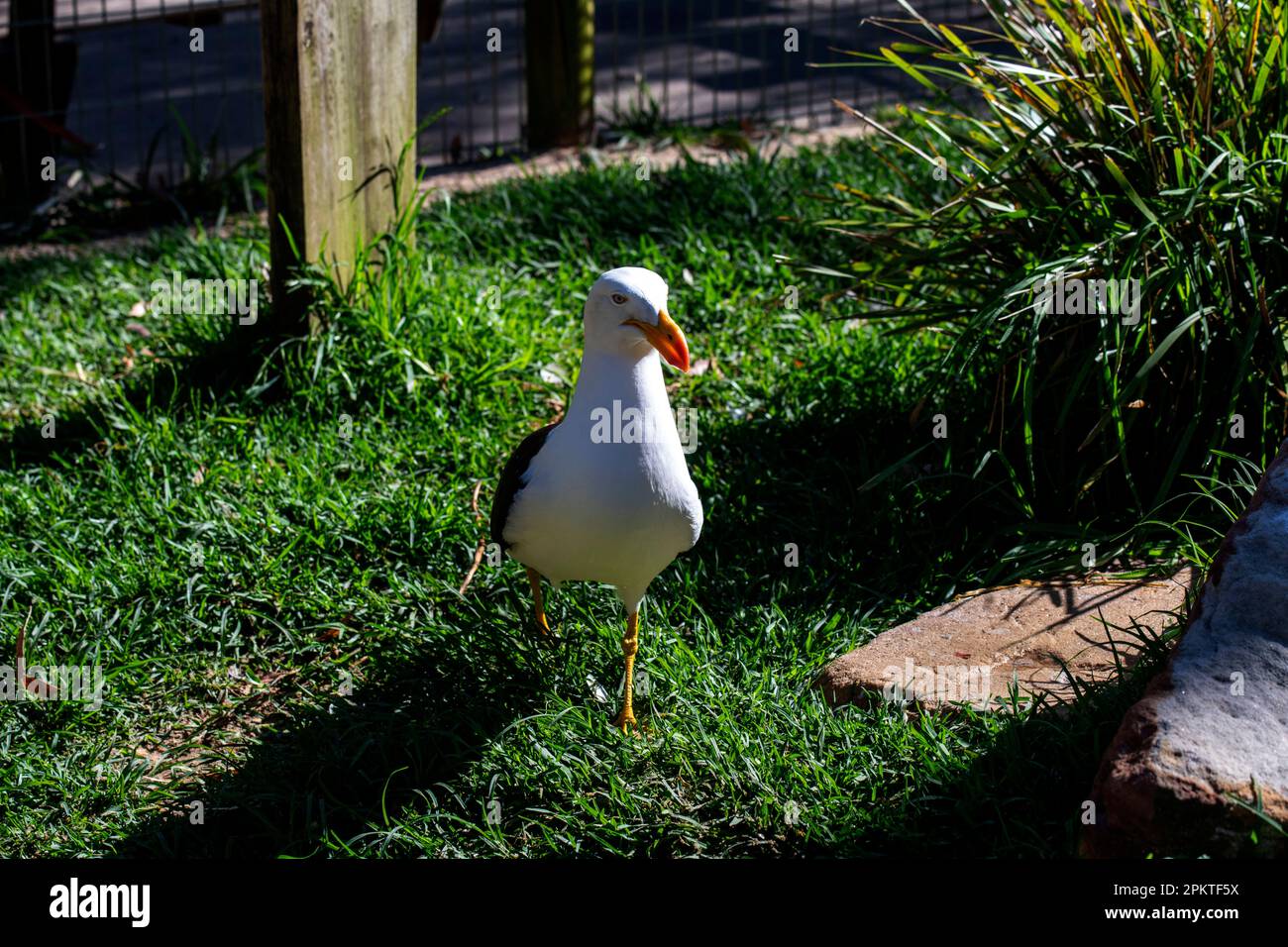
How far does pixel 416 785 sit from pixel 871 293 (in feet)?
9.63

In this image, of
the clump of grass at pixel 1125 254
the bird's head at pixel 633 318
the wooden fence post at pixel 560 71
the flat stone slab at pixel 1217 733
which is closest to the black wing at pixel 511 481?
the bird's head at pixel 633 318

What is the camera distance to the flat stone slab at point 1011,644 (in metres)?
3.42

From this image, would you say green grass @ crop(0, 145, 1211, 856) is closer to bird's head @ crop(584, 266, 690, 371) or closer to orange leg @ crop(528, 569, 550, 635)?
orange leg @ crop(528, 569, 550, 635)

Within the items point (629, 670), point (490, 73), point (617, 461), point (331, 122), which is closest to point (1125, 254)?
point (617, 461)

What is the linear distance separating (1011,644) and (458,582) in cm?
161

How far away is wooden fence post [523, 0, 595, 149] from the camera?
6836 millimetres

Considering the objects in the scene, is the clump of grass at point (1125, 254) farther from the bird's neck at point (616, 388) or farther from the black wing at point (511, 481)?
the black wing at point (511, 481)

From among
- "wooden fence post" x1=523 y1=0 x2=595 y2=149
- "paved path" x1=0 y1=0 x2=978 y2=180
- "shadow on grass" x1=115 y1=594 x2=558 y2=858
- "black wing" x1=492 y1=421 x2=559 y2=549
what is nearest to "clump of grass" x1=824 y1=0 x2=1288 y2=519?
"black wing" x1=492 y1=421 x2=559 y2=549

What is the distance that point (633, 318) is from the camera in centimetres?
320

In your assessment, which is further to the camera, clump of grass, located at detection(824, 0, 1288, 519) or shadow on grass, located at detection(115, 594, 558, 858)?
clump of grass, located at detection(824, 0, 1288, 519)

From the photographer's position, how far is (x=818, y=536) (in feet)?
13.9

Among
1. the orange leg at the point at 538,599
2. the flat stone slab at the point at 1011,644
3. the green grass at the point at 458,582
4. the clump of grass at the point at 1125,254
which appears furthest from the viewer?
the clump of grass at the point at 1125,254

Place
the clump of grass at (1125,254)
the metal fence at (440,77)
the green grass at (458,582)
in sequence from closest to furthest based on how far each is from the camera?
the green grass at (458,582)
the clump of grass at (1125,254)
the metal fence at (440,77)

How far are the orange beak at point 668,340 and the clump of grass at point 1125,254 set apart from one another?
3.87 ft
